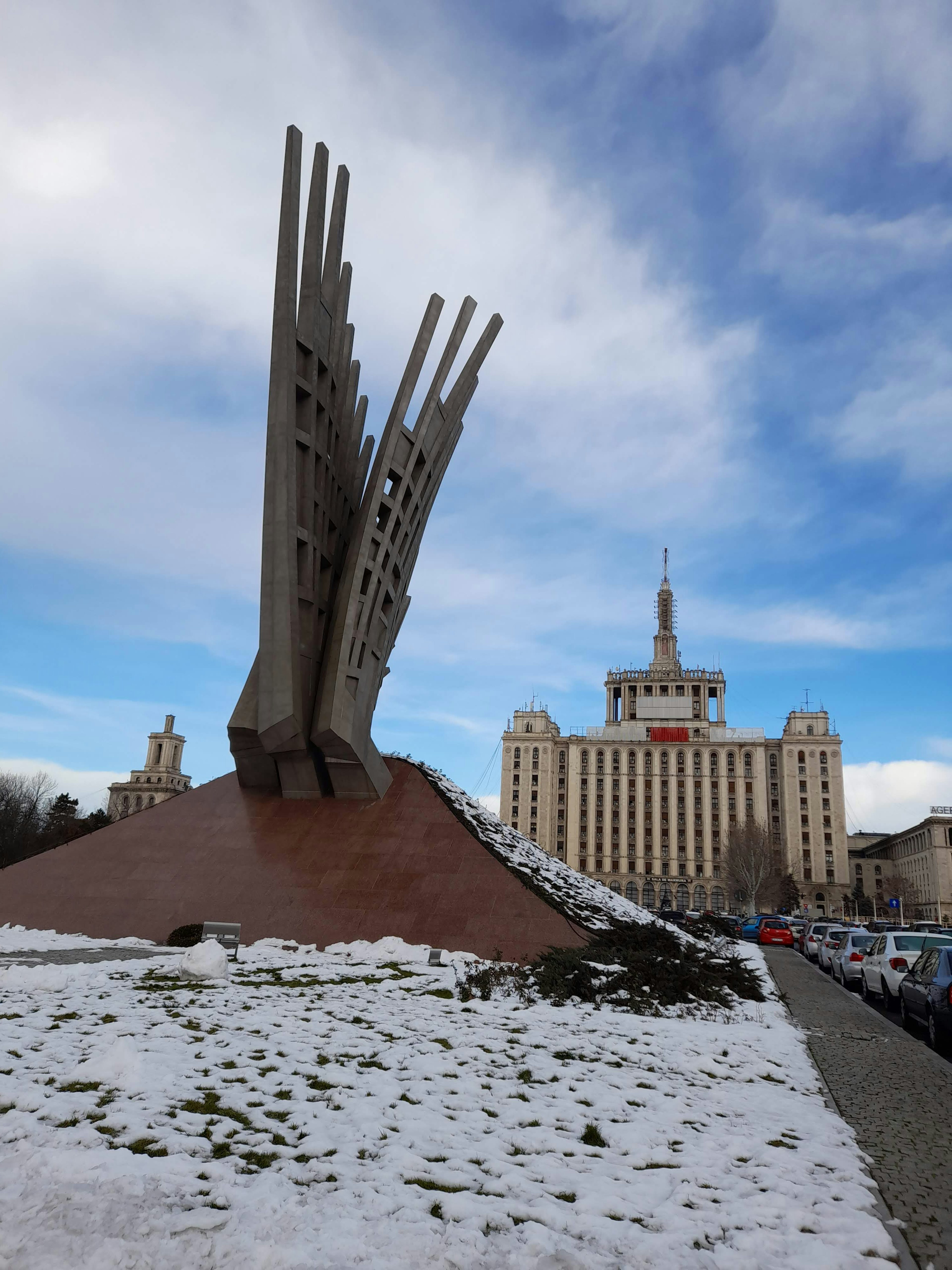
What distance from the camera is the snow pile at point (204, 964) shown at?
403 inches

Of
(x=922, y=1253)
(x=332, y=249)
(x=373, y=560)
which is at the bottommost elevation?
(x=922, y=1253)

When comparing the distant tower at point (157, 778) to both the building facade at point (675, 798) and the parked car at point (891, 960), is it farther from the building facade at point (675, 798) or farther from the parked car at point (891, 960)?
the parked car at point (891, 960)

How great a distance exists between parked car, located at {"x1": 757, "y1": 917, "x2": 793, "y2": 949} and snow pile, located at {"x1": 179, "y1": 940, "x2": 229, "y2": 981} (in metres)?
28.2

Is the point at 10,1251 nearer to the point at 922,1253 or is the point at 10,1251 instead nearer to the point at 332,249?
the point at 922,1253

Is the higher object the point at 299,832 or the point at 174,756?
the point at 174,756

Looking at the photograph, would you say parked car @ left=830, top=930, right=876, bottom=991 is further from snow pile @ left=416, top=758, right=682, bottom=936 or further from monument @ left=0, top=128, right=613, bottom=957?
monument @ left=0, top=128, right=613, bottom=957

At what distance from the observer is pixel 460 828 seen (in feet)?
55.9

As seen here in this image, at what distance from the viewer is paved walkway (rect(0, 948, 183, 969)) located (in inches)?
463

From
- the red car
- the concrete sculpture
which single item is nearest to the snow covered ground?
the concrete sculpture

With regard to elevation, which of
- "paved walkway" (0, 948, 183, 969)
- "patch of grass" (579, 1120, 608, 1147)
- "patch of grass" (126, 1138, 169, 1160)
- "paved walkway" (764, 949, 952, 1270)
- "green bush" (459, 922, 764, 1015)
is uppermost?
"green bush" (459, 922, 764, 1015)

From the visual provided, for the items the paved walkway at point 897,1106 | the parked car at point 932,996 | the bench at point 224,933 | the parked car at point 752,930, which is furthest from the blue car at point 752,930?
the bench at point 224,933

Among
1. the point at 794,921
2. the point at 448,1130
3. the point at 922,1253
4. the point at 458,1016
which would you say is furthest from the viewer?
the point at 794,921

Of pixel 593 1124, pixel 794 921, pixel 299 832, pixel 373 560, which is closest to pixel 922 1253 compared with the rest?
pixel 593 1124

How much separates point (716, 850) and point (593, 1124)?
339 feet
